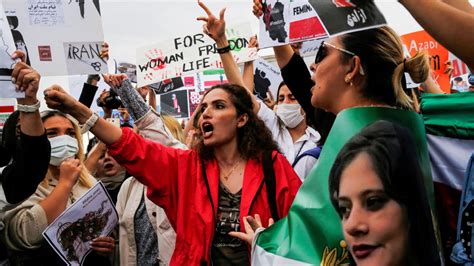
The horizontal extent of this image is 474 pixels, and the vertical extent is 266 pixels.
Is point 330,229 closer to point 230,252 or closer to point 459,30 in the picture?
point 459,30

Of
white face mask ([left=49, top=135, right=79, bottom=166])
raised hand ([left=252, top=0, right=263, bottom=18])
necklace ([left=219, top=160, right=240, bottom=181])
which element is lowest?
white face mask ([left=49, top=135, right=79, bottom=166])

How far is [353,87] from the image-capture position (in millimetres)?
1839

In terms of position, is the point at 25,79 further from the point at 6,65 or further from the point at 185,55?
the point at 185,55

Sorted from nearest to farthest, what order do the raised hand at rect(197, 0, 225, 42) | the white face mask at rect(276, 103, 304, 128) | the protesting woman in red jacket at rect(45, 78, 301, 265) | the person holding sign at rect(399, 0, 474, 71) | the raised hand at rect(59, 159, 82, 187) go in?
the person holding sign at rect(399, 0, 474, 71), the protesting woman in red jacket at rect(45, 78, 301, 265), the raised hand at rect(59, 159, 82, 187), the raised hand at rect(197, 0, 225, 42), the white face mask at rect(276, 103, 304, 128)

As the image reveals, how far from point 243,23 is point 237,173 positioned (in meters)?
3.60

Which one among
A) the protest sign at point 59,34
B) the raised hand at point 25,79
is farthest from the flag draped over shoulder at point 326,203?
the protest sign at point 59,34

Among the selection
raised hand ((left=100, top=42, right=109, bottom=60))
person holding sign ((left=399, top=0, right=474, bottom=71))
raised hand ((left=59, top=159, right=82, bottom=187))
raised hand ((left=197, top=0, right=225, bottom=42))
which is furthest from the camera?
raised hand ((left=100, top=42, right=109, bottom=60))

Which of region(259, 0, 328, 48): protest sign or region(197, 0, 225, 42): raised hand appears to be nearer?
region(259, 0, 328, 48): protest sign

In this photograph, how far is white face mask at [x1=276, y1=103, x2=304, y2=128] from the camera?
4.55m

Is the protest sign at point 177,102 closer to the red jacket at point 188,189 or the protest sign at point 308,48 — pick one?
the protest sign at point 308,48

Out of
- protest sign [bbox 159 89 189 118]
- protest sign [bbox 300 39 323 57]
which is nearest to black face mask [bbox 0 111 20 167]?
protest sign [bbox 300 39 323 57]

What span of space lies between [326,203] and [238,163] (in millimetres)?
1532

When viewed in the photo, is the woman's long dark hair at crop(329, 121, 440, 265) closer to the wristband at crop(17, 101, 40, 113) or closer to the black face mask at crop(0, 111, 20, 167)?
the wristband at crop(17, 101, 40, 113)

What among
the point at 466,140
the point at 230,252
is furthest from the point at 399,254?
the point at 230,252
